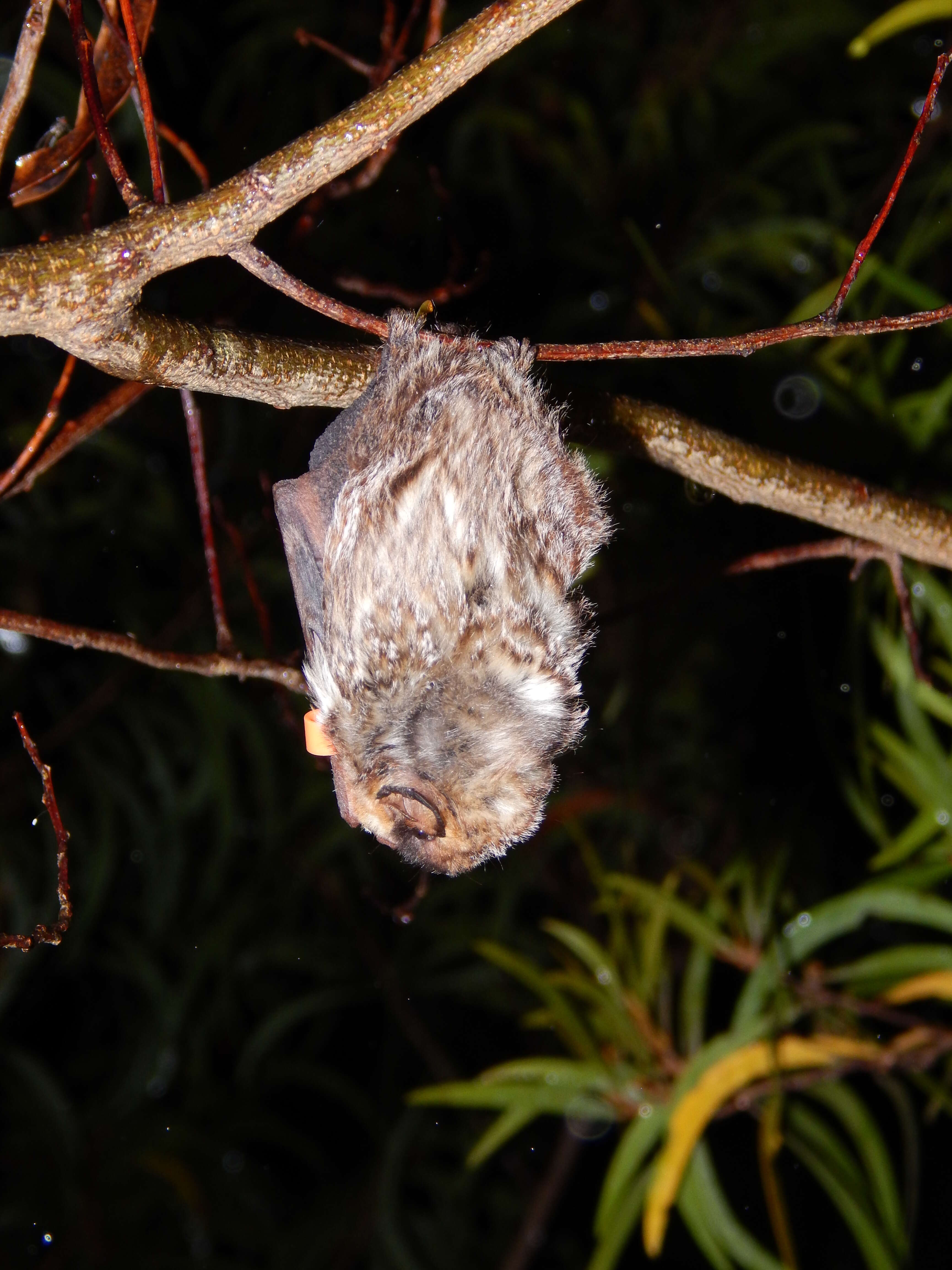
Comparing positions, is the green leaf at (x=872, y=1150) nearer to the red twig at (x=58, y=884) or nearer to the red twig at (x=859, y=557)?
the red twig at (x=859, y=557)

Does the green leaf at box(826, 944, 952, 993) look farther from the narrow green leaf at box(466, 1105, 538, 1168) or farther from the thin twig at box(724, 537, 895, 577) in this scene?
the thin twig at box(724, 537, 895, 577)

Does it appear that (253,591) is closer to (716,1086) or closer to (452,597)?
(452,597)

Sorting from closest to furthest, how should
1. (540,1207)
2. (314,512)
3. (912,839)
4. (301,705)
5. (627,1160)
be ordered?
1. (314,512)
2. (912,839)
3. (627,1160)
4. (301,705)
5. (540,1207)

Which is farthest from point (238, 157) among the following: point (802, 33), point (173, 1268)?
point (173, 1268)

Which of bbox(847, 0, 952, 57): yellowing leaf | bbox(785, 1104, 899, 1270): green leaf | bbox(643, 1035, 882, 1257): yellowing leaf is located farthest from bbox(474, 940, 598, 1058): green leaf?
bbox(847, 0, 952, 57): yellowing leaf

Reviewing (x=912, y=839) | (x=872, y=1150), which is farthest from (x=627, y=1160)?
(x=912, y=839)
